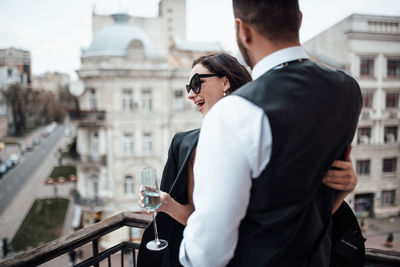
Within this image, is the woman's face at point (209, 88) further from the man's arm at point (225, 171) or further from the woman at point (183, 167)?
the man's arm at point (225, 171)

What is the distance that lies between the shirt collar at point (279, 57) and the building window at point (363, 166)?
13.5 metres

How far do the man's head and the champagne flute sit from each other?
25.2 inches

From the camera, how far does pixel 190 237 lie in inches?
29.3

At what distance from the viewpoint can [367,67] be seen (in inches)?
487

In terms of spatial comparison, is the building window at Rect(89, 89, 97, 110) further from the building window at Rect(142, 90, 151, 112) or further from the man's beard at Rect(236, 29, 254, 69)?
the man's beard at Rect(236, 29, 254, 69)

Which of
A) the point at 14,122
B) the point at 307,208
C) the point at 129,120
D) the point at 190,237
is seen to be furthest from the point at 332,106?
the point at 14,122

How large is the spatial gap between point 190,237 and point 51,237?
12.7 meters

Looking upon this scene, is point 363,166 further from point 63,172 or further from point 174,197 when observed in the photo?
point 63,172

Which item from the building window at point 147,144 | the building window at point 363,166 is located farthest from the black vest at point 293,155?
the building window at point 363,166

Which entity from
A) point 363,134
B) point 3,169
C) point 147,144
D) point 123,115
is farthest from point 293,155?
point 3,169

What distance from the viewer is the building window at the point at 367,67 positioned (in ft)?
40.3

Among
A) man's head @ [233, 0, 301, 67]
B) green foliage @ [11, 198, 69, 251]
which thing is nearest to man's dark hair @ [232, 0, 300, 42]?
man's head @ [233, 0, 301, 67]

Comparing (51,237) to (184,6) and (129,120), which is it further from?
(184,6)

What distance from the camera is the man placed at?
68 cm
